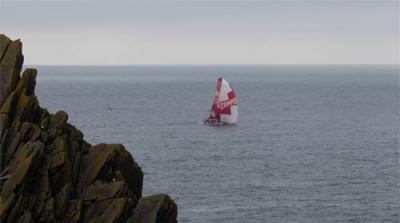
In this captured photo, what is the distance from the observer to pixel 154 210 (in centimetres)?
4609

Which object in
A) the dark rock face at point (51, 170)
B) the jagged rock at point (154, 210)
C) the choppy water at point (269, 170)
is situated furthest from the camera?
the choppy water at point (269, 170)

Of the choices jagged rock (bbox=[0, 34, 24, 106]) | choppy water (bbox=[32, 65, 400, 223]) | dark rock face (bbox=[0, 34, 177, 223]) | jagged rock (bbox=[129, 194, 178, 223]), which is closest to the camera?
dark rock face (bbox=[0, 34, 177, 223])

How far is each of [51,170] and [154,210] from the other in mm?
6502

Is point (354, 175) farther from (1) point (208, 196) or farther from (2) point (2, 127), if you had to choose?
(2) point (2, 127)

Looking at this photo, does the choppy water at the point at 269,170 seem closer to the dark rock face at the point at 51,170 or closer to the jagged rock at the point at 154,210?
the jagged rock at the point at 154,210

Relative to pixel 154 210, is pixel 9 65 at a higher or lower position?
higher

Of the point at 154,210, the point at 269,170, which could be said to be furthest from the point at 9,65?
the point at 269,170

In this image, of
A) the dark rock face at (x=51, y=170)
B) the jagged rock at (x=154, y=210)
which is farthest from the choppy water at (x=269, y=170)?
the dark rock face at (x=51, y=170)

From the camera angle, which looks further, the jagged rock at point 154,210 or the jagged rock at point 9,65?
the jagged rock at point 154,210

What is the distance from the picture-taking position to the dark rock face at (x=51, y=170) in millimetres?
41344

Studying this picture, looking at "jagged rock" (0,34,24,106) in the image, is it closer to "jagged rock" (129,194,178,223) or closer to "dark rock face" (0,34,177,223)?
"dark rock face" (0,34,177,223)

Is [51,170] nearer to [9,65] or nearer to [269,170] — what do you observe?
[9,65]

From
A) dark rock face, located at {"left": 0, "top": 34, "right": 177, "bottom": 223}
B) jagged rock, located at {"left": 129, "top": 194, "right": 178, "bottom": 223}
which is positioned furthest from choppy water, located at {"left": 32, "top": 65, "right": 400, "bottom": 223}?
dark rock face, located at {"left": 0, "top": 34, "right": 177, "bottom": 223}

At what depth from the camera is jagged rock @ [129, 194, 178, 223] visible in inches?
1786
